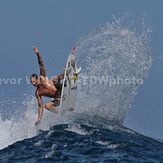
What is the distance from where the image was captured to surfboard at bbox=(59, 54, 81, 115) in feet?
35.5

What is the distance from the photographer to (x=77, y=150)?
7207 millimetres

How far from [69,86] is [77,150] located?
4256mm

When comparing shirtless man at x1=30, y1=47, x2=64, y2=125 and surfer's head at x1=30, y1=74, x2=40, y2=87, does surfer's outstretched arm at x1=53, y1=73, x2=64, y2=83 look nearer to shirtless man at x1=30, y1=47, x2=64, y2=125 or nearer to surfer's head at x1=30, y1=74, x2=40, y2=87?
A: shirtless man at x1=30, y1=47, x2=64, y2=125

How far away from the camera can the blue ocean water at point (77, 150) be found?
21.9ft

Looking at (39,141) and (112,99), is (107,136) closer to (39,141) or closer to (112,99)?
(39,141)

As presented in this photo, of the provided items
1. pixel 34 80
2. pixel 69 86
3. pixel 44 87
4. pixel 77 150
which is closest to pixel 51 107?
pixel 44 87

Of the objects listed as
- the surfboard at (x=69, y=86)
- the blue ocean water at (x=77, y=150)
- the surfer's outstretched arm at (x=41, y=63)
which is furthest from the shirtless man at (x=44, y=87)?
the blue ocean water at (x=77, y=150)

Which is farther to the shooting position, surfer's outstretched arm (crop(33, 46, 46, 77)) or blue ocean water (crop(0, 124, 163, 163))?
surfer's outstretched arm (crop(33, 46, 46, 77))

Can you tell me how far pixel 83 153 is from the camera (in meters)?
6.93

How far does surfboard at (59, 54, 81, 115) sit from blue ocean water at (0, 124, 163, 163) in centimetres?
190

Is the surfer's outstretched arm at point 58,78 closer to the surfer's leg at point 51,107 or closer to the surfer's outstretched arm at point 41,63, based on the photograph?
the surfer's outstretched arm at point 41,63

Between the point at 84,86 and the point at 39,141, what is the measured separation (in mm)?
8526

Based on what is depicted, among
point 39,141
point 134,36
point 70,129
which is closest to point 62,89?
point 70,129

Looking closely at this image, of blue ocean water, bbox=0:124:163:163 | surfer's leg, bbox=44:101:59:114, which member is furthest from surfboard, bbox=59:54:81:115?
blue ocean water, bbox=0:124:163:163
